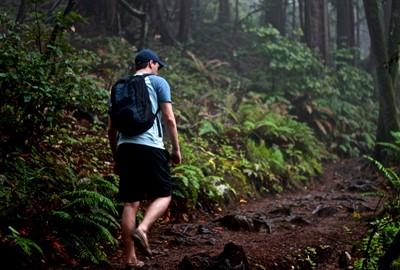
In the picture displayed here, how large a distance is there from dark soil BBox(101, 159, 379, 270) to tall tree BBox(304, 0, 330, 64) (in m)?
9.58

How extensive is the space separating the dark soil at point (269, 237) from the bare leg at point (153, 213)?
408 millimetres

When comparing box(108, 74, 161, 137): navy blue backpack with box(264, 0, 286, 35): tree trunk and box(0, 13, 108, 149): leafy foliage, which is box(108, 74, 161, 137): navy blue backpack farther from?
box(264, 0, 286, 35): tree trunk

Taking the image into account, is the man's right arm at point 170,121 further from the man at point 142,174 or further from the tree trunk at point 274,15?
the tree trunk at point 274,15

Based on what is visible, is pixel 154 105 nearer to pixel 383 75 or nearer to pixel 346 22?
pixel 383 75

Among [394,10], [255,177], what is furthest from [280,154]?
[394,10]

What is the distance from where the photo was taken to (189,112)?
11016mm

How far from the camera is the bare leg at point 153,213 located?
391 centimetres

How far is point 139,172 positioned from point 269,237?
7.73ft

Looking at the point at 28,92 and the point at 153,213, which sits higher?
the point at 28,92

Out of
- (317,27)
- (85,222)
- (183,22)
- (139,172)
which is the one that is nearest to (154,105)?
(139,172)

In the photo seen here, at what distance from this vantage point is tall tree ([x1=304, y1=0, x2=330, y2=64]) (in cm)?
1684

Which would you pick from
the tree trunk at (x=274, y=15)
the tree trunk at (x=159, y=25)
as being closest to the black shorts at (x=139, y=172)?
the tree trunk at (x=159, y=25)

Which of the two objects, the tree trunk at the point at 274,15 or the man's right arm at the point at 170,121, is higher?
the tree trunk at the point at 274,15

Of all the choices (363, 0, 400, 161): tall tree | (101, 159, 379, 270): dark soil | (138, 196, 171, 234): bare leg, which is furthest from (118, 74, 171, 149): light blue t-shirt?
(363, 0, 400, 161): tall tree
